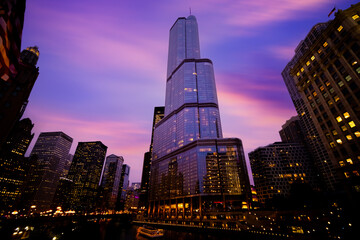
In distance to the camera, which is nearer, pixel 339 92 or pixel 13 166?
pixel 339 92

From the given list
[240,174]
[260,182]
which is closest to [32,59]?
[240,174]

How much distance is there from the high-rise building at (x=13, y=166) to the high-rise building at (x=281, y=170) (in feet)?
831

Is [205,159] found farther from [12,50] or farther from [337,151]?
[12,50]

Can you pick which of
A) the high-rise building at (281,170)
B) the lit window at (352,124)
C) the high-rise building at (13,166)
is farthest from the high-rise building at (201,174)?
the high-rise building at (13,166)

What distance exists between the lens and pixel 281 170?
170 meters

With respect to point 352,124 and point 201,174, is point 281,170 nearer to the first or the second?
point 201,174

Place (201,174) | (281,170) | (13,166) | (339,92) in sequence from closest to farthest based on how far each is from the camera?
(339,92), (201,174), (281,170), (13,166)

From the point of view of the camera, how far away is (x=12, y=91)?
226ft

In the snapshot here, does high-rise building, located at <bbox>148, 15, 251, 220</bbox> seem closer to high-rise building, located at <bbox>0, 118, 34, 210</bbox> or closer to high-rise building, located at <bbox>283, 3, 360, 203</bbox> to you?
high-rise building, located at <bbox>283, 3, 360, 203</bbox>

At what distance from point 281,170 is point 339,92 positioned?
456ft

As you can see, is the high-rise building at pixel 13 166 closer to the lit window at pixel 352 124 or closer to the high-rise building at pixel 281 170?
the lit window at pixel 352 124

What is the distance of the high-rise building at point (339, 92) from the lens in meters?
49.4

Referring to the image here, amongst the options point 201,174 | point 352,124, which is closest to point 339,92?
point 352,124

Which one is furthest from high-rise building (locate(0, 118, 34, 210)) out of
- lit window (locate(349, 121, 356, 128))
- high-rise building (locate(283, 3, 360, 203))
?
lit window (locate(349, 121, 356, 128))
